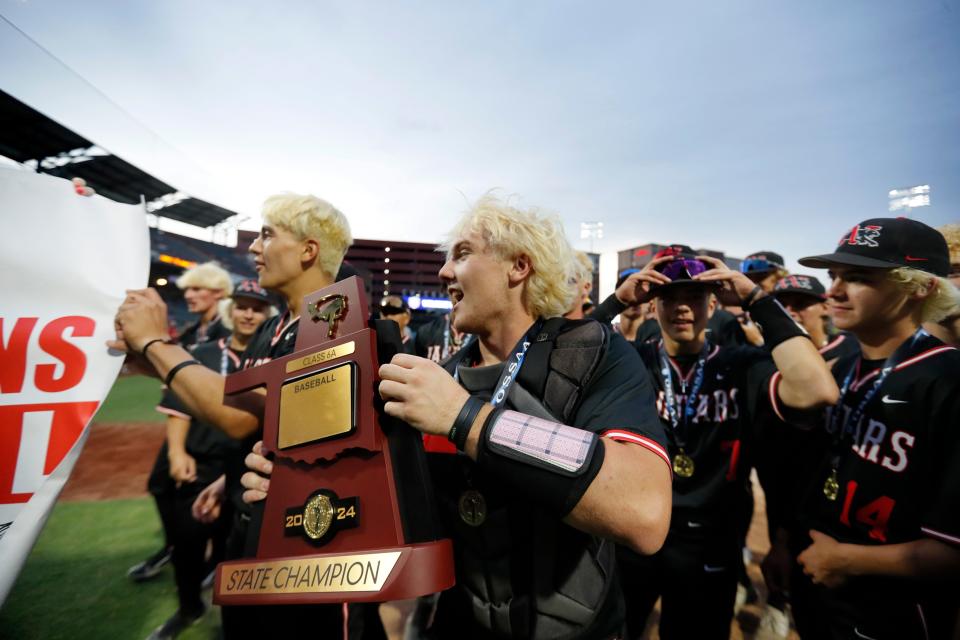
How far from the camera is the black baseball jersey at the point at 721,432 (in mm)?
2379

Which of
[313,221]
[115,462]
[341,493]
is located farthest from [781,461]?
[115,462]

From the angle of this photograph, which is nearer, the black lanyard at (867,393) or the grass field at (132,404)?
the black lanyard at (867,393)

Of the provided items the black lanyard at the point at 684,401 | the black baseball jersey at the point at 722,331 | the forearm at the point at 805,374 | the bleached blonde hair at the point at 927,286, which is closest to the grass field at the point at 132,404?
the black baseball jersey at the point at 722,331

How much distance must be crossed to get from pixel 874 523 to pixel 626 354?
1382mm

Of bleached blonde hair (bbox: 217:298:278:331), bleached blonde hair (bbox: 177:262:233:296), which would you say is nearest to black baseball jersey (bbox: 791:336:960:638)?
bleached blonde hair (bbox: 217:298:278:331)

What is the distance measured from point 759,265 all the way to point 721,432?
361cm

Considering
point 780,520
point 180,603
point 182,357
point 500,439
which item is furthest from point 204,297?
point 780,520

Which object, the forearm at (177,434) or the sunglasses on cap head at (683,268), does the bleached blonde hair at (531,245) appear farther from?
the forearm at (177,434)

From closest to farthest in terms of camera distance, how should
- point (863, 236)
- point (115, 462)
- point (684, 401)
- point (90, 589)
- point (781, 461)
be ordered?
point (863, 236) < point (684, 401) < point (781, 461) < point (90, 589) < point (115, 462)

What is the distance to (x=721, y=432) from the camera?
246 cm

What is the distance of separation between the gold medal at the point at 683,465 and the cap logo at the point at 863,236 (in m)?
1.40

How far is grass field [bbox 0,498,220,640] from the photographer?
9.62 ft

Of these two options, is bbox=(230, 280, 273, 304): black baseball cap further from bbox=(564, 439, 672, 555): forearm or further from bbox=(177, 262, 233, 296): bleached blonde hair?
bbox=(564, 439, 672, 555): forearm

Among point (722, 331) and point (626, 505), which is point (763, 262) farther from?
point (626, 505)
